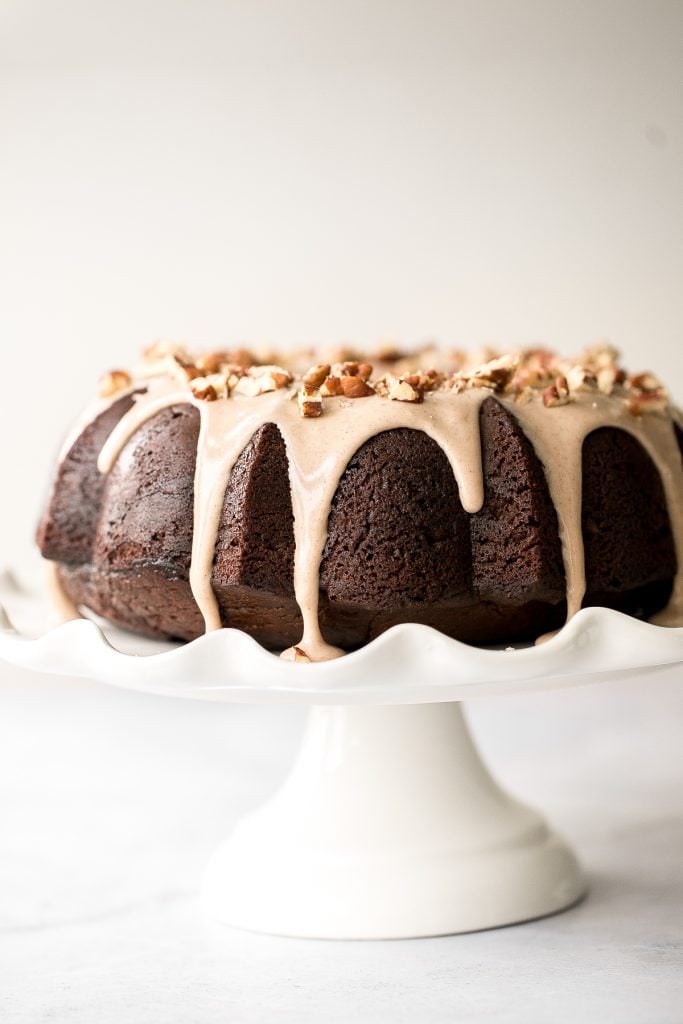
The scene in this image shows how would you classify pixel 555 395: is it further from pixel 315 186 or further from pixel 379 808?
pixel 315 186

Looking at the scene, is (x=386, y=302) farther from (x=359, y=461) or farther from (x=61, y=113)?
(x=359, y=461)

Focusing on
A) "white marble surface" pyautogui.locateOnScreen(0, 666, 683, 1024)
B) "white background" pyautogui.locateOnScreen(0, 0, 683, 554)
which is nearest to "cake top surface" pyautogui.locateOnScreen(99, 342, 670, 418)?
"white marble surface" pyautogui.locateOnScreen(0, 666, 683, 1024)

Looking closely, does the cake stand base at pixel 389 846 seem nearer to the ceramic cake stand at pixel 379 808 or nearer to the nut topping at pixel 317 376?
the ceramic cake stand at pixel 379 808

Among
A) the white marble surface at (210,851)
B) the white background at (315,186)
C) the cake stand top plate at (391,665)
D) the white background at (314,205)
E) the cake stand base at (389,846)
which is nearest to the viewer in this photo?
the cake stand top plate at (391,665)

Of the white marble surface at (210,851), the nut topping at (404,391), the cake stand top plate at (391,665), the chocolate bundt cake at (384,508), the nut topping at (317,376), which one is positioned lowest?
the white marble surface at (210,851)

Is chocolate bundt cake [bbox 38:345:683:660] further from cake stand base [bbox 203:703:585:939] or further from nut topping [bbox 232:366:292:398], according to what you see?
cake stand base [bbox 203:703:585:939]

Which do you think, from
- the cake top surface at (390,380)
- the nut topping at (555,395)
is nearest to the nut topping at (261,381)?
the cake top surface at (390,380)
